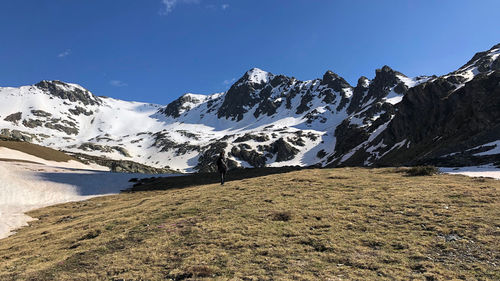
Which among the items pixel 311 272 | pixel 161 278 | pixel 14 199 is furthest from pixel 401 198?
pixel 14 199

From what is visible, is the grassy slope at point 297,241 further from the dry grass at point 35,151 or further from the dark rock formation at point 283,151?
the dark rock formation at point 283,151

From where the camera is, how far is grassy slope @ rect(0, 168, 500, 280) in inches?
344

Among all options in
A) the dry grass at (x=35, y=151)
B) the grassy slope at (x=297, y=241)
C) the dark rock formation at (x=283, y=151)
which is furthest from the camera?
the dark rock formation at (x=283, y=151)

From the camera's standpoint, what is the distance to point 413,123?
10350cm

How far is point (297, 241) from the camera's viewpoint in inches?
436

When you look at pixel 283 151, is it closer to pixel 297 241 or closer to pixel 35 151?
pixel 35 151

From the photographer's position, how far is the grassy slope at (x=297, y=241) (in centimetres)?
874

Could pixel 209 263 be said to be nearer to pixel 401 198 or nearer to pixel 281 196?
pixel 281 196

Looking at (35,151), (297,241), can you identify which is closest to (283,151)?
(35,151)

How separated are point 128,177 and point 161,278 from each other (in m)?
44.3

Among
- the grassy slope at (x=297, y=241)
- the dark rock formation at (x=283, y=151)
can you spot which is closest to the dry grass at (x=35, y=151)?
the grassy slope at (x=297, y=241)

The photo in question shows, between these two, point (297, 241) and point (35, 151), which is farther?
point (35, 151)

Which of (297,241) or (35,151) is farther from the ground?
(35,151)

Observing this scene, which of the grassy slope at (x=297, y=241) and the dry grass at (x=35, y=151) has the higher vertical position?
the dry grass at (x=35, y=151)
